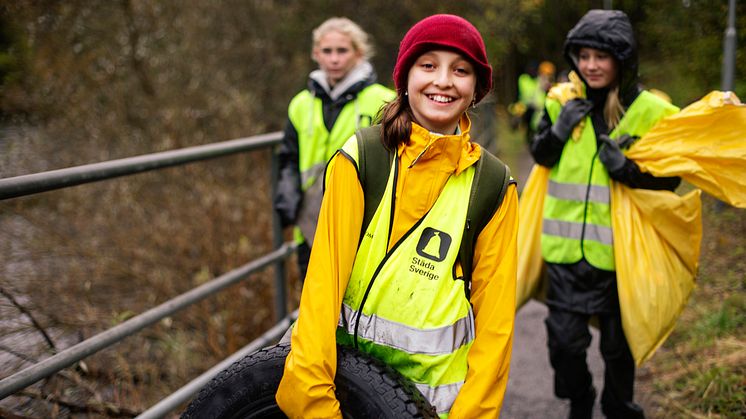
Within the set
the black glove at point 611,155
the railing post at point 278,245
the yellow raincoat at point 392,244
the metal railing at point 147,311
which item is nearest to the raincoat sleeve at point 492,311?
the yellow raincoat at point 392,244

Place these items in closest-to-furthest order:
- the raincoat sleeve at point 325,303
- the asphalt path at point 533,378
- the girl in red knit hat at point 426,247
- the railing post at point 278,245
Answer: the raincoat sleeve at point 325,303
the girl in red knit hat at point 426,247
the asphalt path at point 533,378
the railing post at point 278,245

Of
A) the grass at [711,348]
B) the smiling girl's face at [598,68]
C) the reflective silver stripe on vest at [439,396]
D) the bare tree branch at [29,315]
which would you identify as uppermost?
the smiling girl's face at [598,68]

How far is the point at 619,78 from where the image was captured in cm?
322

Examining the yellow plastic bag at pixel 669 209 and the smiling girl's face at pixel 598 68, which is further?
the smiling girl's face at pixel 598 68

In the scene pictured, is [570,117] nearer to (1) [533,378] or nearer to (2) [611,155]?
(2) [611,155]

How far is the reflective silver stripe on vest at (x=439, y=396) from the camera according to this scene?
6.56 ft

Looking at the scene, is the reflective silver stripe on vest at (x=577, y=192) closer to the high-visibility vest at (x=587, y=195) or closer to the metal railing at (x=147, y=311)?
the high-visibility vest at (x=587, y=195)

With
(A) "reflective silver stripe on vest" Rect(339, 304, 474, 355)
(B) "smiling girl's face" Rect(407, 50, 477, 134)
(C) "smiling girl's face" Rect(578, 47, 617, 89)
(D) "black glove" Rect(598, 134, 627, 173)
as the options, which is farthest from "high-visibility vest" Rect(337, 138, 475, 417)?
(C) "smiling girl's face" Rect(578, 47, 617, 89)

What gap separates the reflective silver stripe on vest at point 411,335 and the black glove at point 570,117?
1.44 metres

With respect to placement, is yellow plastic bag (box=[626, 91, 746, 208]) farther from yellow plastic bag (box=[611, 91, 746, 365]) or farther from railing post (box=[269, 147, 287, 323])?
railing post (box=[269, 147, 287, 323])

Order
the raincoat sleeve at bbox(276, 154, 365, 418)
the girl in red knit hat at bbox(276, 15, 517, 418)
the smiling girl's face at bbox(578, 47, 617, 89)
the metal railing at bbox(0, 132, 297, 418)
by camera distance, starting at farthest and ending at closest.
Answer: the smiling girl's face at bbox(578, 47, 617, 89) < the metal railing at bbox(0, 132, 297, 418) < the girl in red knit hat at bbox(276, 15, 517, 418) < the raincoat sleeve at bbox(276, 154, 365, 418)

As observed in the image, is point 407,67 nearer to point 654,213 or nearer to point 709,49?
point 654,213

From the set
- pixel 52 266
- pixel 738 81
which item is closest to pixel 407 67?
pixel 52 266

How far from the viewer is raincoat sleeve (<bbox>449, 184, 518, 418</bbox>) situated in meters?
1.97
